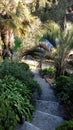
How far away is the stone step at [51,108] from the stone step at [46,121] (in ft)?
2.59

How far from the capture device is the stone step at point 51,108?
9.49 m

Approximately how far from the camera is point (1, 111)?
662 centimetres

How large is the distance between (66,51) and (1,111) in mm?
8377

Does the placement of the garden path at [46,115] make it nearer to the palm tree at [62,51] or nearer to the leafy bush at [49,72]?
the palm tree at [62,51]

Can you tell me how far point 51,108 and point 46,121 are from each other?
4.13 ft

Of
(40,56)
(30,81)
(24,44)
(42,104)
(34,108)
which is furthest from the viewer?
(24,44)

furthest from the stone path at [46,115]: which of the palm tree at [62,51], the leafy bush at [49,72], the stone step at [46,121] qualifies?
the leafy bush at [49,72]

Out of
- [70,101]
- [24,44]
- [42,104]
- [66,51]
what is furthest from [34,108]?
[24,44]

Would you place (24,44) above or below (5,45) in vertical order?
below

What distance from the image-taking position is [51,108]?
966 centimetres

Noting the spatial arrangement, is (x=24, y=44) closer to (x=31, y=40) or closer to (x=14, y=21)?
(x=31, y=40)

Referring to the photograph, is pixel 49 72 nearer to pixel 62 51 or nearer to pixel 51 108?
pixel 62 51

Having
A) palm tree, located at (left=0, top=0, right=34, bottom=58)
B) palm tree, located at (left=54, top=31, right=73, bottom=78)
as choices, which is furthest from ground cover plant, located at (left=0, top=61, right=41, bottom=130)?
palm tree, located at (left=0, top=0, right=34, bottom=58)

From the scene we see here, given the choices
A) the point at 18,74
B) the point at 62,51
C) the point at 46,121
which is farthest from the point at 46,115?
the point at 62,51
